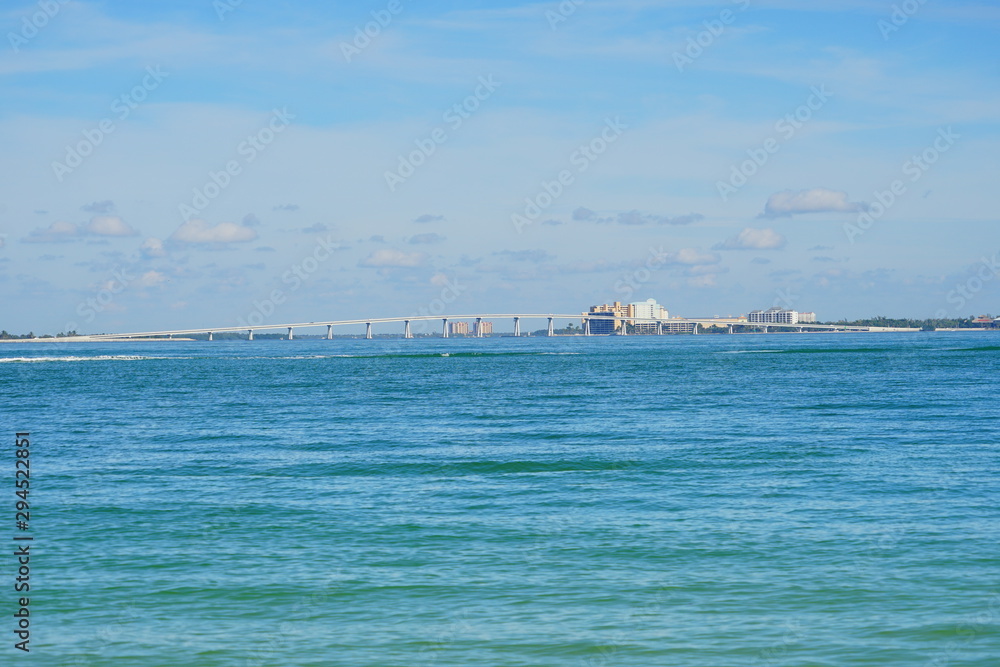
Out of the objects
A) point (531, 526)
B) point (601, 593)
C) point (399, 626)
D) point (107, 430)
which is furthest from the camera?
point (107, 430)

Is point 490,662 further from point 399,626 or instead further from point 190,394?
point 190,394

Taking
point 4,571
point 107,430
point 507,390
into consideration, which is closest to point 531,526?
point 4,571

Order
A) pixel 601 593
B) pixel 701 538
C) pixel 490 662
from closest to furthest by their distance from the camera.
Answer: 1. pixel 490 662
2. pixel 601 593
3. pixel 701 538

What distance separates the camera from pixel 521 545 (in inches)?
744

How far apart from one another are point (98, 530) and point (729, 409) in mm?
35083

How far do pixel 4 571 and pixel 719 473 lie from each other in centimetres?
1797

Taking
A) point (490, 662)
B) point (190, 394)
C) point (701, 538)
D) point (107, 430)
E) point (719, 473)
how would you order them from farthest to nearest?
point (190, 394)
point (107, 430)
point (719, 473)
point (701, 538)
point (490, 662)

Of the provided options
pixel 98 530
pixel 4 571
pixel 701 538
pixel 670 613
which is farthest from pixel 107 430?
pixel 670 613

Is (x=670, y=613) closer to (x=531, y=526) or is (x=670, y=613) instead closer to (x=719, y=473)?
(x=531, y=526)

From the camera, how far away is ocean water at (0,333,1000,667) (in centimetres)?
1359

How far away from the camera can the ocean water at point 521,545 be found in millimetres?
13586

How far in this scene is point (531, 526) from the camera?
20.7m

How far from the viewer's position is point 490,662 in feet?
42.1

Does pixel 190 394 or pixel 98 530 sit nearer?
pixel 98 530
